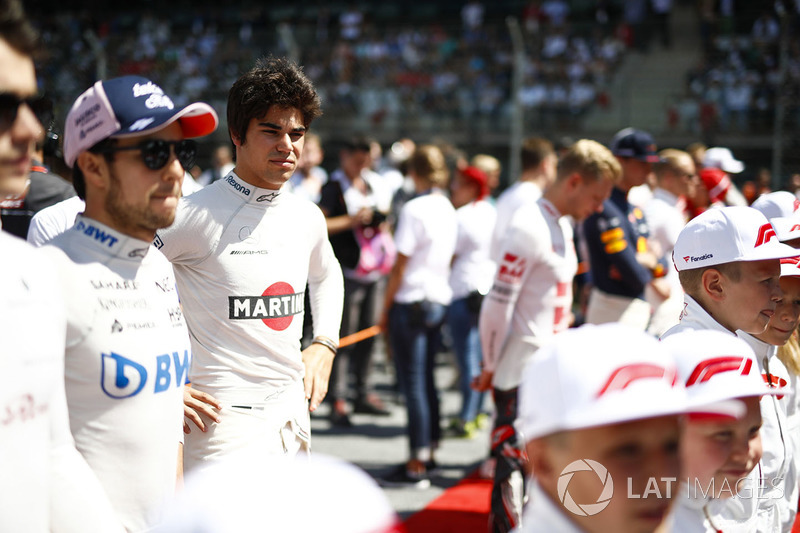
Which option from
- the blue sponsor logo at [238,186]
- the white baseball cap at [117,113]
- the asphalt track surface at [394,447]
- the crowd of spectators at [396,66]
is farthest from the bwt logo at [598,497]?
the crowd of spectators at [396,66]

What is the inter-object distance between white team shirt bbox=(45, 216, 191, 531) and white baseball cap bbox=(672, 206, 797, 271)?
1.58 metres

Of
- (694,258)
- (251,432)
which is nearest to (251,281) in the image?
(251,432)

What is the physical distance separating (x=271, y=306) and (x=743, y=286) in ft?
5.01

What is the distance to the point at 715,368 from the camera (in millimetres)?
1692

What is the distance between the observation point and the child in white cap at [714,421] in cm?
167

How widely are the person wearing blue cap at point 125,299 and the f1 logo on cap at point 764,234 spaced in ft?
5.55

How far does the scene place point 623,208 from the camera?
15.8 feet

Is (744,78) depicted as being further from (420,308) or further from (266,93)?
(266,93)

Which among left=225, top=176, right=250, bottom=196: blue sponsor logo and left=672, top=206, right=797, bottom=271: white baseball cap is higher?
left=225, top=176, right=250, bottom=196: blue sponsor logo

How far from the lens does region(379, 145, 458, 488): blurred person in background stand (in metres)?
5.13

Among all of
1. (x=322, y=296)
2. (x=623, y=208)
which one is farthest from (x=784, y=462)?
(x=623, y=208)

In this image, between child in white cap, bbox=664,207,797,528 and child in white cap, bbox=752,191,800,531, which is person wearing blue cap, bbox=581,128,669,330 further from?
child in white cap, bbox=664,207,797,528

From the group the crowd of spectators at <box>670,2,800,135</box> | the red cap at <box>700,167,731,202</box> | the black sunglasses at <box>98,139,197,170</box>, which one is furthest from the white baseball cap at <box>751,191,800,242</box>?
the crowd of spectators at <box>670,2,800,135</box>

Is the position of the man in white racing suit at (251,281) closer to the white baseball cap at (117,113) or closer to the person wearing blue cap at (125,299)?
the person wearing blue cap at (125,299)
